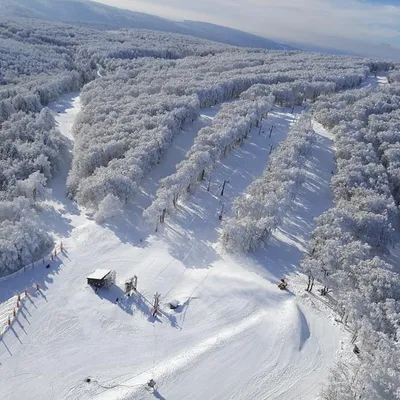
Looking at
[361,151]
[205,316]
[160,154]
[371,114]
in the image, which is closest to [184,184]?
[160,154]

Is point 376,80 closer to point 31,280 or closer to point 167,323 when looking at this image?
point 167,323

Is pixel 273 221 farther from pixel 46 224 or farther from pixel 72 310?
pixel 46 224

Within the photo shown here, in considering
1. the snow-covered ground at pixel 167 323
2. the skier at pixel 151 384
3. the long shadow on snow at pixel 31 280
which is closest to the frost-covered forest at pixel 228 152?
the long shadow on snow at pixel 31 280

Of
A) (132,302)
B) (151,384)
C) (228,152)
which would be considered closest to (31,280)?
(132,302)

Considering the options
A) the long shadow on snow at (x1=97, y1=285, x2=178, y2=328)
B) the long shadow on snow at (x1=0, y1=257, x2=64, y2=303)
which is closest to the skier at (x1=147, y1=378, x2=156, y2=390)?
the long shadow on snow at (x1=97, y1=285, x2=178, y2=328)

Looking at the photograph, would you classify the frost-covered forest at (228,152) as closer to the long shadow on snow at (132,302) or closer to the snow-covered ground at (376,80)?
the snow-covered ground at (376,80)

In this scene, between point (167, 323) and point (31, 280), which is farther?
point (31, 280)
